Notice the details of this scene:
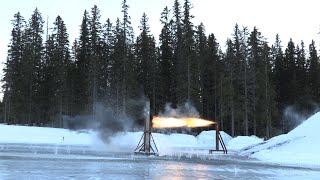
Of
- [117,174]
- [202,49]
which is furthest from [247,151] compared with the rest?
[202,49]

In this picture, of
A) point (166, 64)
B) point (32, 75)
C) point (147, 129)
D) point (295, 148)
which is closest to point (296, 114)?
point (166, 64)

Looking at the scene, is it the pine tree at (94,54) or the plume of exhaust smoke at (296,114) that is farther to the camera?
the plume of exhaust smoke at (296,114)

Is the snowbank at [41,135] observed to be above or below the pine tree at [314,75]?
below

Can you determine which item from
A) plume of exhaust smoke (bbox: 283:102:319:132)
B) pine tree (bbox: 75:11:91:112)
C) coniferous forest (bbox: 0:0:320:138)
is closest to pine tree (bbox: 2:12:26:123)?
coniferous forest (bbox: 0:0:320:138)

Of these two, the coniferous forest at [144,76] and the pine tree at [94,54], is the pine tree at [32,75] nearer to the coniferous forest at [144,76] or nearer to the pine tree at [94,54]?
the coniferous forest at [144,76]

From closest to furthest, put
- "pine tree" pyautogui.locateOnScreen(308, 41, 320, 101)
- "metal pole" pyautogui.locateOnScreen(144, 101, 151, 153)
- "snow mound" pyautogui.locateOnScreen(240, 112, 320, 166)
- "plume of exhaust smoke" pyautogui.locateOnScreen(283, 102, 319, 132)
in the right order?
1. "snow mound" pyautogui.locateOnScreen(240, 112, 320, 166)
2. "metal pole" pyautogui.locateOnScreen(144, 101, 151, 153)
3. "plume of exhaust smoke" pyautogui.locateOnScreen(283, 102, 319, 132)
4. "pine tree" pyautogui.locateOnScreen(308, 41, 320, 101)

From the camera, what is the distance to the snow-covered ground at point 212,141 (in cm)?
2814

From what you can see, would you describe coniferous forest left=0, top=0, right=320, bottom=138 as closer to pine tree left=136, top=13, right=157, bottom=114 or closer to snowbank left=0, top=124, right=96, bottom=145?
pine tree left=136, top=13, right=157, bottom=114

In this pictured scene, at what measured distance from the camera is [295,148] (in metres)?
29.7

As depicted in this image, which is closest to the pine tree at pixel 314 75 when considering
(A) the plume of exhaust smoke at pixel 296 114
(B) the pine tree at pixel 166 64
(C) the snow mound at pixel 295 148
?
(A) the plume of exhaust smoke at pixel 296 114

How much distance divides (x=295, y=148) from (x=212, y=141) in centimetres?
2528

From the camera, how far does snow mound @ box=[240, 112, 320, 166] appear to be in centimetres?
A: 2631

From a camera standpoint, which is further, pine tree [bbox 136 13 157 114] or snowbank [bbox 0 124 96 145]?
pine tree [bbox 136 13 157 114]

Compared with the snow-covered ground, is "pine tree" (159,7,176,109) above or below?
above
